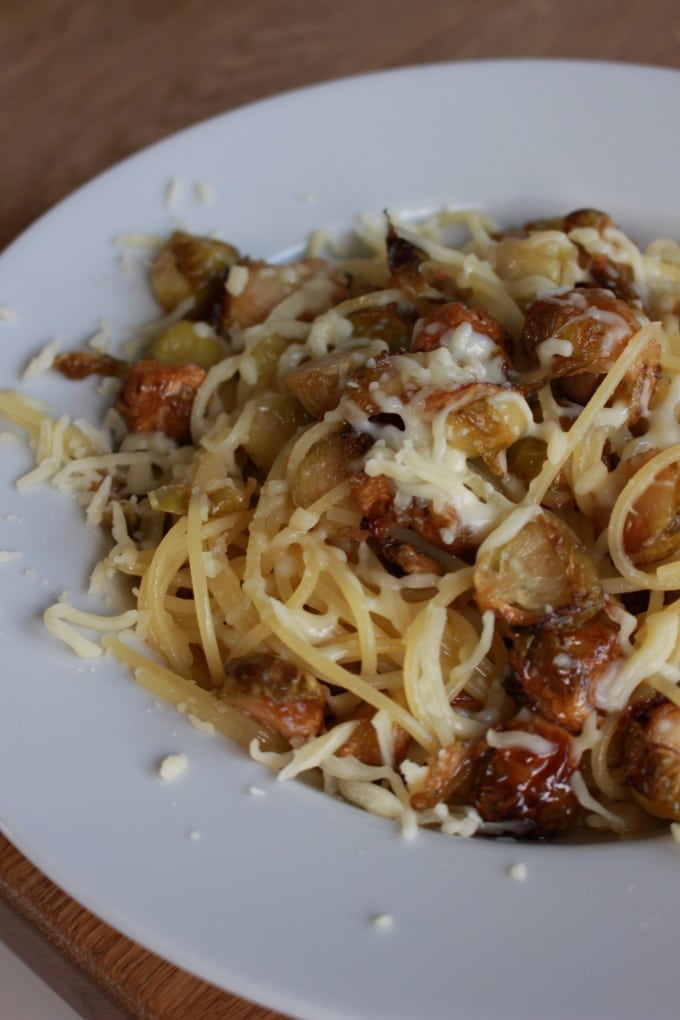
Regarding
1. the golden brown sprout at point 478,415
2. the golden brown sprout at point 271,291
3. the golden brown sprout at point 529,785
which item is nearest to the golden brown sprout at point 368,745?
the golden brown sprout at point 529,785

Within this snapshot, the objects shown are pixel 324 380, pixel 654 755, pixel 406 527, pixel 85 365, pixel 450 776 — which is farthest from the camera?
pixel 85 365

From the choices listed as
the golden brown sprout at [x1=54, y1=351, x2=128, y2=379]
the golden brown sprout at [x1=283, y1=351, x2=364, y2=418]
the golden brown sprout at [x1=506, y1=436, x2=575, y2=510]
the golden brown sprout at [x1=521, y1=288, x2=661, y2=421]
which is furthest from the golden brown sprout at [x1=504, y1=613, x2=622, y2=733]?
the golden brown sprout at [x1=54, y1=351, x2=128, y2=379]

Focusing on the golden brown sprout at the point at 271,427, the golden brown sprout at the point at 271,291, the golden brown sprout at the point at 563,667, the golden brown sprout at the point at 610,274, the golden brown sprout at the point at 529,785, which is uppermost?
the golden brown sprout at the point at 271,291

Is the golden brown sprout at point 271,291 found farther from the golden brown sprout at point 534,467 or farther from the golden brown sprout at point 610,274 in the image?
the golden brown sprout at point 534,467

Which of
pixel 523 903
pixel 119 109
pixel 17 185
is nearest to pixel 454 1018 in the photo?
A: pixel 523 903

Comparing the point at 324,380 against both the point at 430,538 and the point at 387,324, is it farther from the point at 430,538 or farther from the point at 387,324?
the point at 430,538

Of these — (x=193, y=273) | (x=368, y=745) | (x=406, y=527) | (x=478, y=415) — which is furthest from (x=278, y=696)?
(x=193, y=273)

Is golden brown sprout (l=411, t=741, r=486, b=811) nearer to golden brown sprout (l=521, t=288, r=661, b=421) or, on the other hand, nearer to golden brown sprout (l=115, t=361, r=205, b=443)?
golden brown sprout (l=521, t=288, r=661, b=421)
